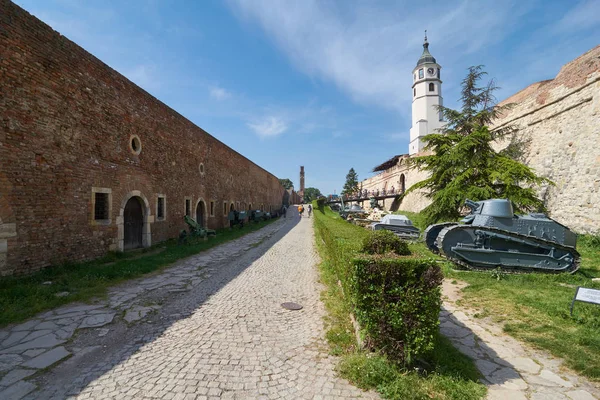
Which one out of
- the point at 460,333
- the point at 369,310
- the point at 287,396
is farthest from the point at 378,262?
the point at 460,333

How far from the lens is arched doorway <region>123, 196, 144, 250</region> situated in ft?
36.1

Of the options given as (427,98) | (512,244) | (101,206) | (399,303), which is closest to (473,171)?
(512,244)

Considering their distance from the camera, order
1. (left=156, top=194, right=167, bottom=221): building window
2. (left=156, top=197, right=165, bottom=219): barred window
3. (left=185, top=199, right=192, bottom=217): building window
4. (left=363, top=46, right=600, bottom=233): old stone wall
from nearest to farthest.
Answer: (left=363, top=46, right=600, bottom=233): old stone wall
(left=156, top=194, right=167, bottom=221): building window
(left=156, top=197, right=165, bottom=219): barred window
(left=185, top=199, right=192, bottom=217): building window

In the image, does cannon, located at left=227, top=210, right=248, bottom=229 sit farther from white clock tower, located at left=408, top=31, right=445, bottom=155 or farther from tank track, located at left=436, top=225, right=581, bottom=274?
white clock tower, located at left=408, top=31, right=445, bottom=155

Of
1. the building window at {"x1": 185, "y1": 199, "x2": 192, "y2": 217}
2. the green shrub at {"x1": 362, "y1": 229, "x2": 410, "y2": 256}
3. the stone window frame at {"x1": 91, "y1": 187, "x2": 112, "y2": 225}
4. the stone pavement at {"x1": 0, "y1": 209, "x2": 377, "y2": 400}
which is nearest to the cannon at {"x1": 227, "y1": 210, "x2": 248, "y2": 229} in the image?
the building window at {"x1": 185, "y1": 199, "x2": 192, "y2": 217}

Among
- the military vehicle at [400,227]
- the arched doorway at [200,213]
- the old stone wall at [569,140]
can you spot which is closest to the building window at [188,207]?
the arched doorway at [200,213]

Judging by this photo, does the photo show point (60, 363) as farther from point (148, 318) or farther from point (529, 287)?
point (529, 287)

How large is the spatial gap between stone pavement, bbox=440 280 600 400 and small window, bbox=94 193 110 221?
10.1 m

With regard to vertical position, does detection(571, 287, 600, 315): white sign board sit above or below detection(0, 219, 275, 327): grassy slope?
above

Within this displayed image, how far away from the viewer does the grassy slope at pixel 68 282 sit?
15.9 ft

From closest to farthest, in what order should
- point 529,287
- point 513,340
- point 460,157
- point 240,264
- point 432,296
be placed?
1. point 432,296
2. point 513,340
3. point 529,287
4. point 240,264
5. point 460,157

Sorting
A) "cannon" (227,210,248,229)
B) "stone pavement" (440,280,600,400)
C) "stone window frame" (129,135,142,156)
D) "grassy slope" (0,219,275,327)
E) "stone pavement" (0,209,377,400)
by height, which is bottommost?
"stone pavement" (440,280,600,400)

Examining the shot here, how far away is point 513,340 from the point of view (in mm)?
4086

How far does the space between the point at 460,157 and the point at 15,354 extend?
54.6ft
